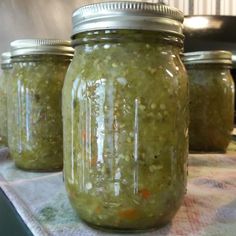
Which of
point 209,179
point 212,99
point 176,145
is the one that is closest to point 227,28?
point 212,99

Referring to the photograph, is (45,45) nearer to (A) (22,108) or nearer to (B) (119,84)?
(A) (22,108)

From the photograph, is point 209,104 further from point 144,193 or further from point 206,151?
point 144,193

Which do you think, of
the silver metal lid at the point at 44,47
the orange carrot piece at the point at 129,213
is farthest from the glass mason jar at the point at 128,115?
the silver metal lid at the point at 44,47

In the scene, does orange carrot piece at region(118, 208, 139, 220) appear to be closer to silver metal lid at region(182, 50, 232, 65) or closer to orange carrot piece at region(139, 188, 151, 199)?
orange carrot piece at region(139, 188, 151, 199)

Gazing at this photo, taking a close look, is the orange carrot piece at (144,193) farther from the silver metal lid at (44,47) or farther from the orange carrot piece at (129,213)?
the silver metal lid at (44,47)

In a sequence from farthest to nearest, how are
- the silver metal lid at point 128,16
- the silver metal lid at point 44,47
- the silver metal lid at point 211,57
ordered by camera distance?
the silver metal lid at point 211,57 → the silver metal lid at point 44,47 → the silver metal lid at point 128,16

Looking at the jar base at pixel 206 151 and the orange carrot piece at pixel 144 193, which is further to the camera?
the jar base at pixel 206 151

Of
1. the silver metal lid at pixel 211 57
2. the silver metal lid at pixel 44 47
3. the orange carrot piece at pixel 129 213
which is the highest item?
the silver metal lid at pixel 44 47
